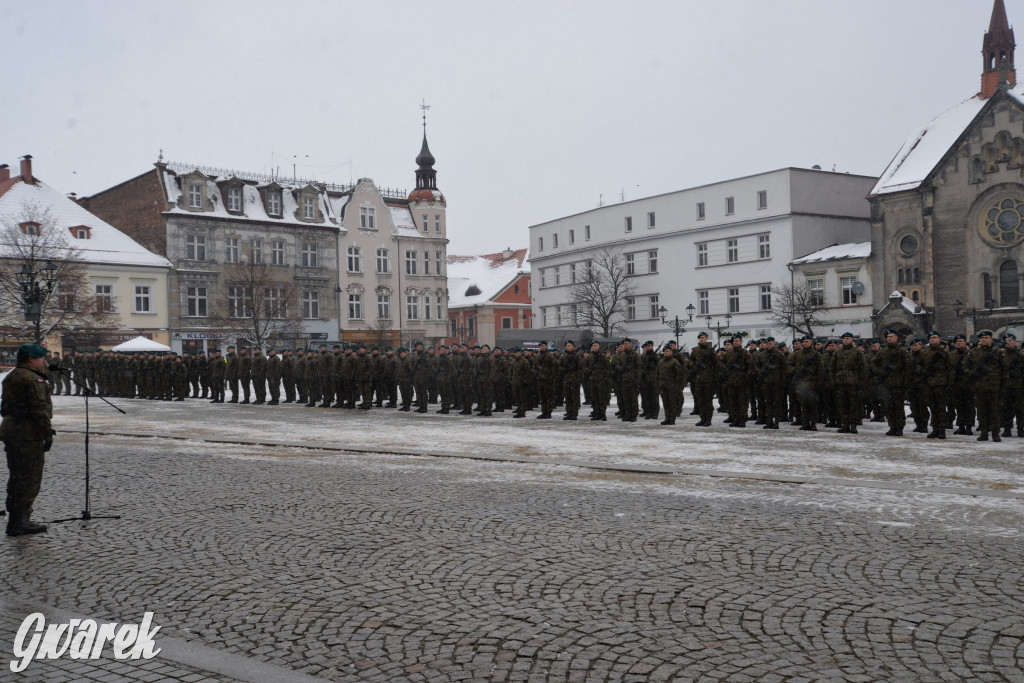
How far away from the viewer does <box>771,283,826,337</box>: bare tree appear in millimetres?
53781

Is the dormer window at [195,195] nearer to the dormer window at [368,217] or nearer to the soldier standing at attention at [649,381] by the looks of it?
the dormer window at [368,217]

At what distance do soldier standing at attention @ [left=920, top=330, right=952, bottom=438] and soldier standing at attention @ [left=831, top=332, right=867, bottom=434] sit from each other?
114 centimetres

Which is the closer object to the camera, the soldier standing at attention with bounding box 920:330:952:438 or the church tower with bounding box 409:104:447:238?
the soldier standing at attention with bounding box 920:330:952:438

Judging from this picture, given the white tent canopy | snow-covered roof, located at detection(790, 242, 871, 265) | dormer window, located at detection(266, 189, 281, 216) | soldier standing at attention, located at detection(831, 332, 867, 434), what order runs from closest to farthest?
soldier standing at attention, located at detection(831, 332, 867, 434) → the white tent canopy → snow-covered roof, located at detection(790, 242, 871, 265) → dormer window, located at detection(266, 189, 281, 216)

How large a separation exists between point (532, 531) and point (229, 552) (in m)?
2.57

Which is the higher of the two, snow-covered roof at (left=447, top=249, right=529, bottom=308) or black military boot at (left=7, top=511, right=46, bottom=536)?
snow-covered roof at (left=447, top=249, right=529, bottom=308)

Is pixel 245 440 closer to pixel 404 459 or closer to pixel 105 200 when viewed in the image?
pixel 404 459

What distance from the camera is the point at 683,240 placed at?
6525 centimetres

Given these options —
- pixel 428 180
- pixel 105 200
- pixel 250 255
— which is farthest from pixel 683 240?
pixel 105 200

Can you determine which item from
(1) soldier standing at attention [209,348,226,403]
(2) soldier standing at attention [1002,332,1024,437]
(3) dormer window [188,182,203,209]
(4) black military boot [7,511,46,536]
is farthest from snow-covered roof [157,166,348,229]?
(4) black military boot [7,511,46,536]

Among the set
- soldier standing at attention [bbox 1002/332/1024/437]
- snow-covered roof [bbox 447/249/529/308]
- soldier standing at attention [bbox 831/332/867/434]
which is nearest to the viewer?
soldier standing at attention [bbox 1002/332/1024/437]

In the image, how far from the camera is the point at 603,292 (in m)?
69.1

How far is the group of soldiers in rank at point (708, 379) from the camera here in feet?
52.7

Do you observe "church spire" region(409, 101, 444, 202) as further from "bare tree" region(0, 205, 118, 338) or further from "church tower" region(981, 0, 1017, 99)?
"church tower" region(981, 0, 1017, 99)
